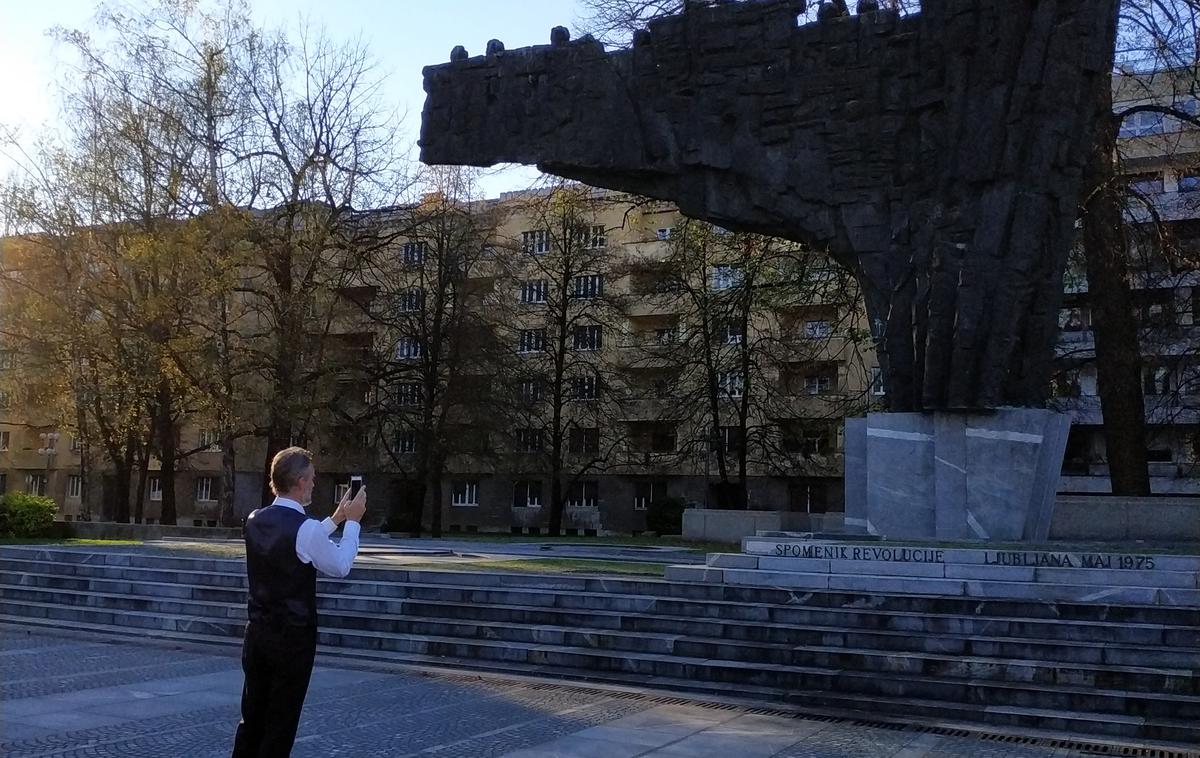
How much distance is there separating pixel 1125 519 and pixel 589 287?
909 inches

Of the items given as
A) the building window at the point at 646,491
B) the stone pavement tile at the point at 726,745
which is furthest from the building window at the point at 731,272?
the stone pavement tile at the point at 726,745

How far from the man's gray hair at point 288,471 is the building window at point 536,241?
30791mm

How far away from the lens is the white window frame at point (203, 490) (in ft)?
175

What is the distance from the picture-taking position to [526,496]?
4791 centimetres

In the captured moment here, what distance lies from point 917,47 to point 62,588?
1432 cm

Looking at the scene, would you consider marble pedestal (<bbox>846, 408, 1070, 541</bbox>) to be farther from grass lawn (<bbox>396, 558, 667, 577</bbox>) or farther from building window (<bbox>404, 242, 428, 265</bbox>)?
building window (<bbox>404, 242, 428, 265</bbox>)

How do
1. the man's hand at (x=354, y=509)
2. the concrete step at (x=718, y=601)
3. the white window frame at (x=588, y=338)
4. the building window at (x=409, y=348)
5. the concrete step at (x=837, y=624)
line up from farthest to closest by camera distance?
the white window frame at (x=588, y=338) < the building window at (x=409, y=348) < the concrete step at (x=718, y=601) < the concrete step at (x=837, y=624) < the man's hand at (x=354, y=509)

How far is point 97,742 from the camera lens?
707 centimetres

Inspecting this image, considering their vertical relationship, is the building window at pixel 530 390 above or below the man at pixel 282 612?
above

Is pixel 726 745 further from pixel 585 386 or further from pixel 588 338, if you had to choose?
pixel 588 338

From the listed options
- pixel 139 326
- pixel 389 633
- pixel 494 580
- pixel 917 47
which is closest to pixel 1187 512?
pixel 917 47

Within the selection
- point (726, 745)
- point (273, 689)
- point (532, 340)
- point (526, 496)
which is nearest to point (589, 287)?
point (532, 340)

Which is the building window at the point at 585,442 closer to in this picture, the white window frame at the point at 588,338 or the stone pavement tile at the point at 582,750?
the white window frame at the point at 588,338

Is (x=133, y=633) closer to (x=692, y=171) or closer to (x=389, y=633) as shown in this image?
(x=389, y=633)
